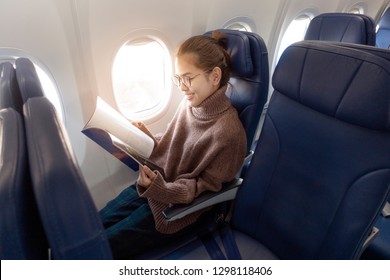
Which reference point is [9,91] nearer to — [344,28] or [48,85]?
[48,85]

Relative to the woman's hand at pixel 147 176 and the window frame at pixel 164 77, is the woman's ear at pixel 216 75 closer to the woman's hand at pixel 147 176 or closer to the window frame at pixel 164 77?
the woman's hand at pixel 147 176

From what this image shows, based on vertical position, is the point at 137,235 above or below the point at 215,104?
below

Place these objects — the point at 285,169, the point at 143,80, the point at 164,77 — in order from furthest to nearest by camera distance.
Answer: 1. the point at 143,80
2. the point at 164,77
3. the point at 285,169

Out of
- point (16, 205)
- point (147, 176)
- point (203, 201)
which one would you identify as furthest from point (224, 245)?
point (16, 205)

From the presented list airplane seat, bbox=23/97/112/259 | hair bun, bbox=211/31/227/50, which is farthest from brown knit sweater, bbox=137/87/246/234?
airplane seat, bbox=23/97/112/259

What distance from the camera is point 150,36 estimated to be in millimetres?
1669

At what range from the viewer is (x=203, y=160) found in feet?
3.87

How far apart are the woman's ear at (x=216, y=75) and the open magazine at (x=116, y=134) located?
0.42m

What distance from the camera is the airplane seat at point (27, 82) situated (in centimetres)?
72

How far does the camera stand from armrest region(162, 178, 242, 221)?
1.06 m

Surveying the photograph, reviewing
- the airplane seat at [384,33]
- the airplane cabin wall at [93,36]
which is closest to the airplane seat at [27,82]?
the airplane cabin wall at [93,36]

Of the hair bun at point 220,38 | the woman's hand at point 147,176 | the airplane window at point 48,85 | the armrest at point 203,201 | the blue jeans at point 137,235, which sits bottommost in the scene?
the blue jeans at point 137,235

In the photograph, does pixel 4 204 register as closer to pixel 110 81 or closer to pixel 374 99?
pixel 374 99

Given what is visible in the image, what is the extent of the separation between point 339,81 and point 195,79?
2.02ft
